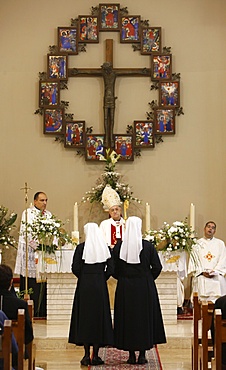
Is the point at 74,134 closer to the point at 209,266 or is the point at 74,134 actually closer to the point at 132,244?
the point at 209,266

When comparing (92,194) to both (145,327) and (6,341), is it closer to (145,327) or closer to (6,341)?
(145,327)

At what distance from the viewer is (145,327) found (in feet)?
27.3

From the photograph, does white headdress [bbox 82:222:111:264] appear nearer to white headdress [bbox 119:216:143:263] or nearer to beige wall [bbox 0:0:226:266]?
white headdress [bbox 119:216:143:263]

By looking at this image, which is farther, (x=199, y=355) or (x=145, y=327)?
(x=145, y=327)

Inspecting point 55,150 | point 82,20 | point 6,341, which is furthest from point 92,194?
point 6,341

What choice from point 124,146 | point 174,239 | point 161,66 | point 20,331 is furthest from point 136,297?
point 161,66

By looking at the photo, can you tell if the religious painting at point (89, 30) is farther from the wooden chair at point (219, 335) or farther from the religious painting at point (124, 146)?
the wooden chair at point (219, 335)

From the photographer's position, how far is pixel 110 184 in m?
12.3

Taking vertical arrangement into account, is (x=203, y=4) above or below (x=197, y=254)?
above

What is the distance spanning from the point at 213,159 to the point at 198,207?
0.83m

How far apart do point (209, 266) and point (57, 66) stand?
4103 mm

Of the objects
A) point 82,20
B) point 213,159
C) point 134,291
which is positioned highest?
point 82,20

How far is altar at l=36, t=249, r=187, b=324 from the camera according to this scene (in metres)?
10.3

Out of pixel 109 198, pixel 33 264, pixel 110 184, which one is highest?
pixel 110 184
